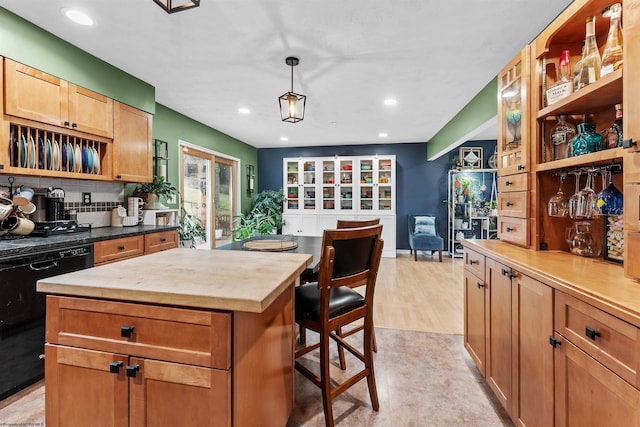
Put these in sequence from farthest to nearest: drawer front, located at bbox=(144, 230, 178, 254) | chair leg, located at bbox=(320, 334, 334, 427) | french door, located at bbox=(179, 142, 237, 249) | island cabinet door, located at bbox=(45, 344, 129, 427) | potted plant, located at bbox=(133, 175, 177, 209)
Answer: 1. french door, located at bbox=(179, 142, 237, 249)
2. potted plant, located at bbox=(133, 175, 177, 209)
3. drawer front, located at bbox=(144, 230, 178, 254)
4. chair leg, located at bbox=(320, 334, 334, 427)
5. island cabinet door, located at bbox=(45, 344, 129, 427)

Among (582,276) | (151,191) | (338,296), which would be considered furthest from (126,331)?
(151,191)

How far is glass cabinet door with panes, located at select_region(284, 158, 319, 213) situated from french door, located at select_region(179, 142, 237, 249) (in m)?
1.17

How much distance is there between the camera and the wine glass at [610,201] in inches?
53.5

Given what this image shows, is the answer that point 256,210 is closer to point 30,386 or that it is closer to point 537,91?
point 30,386

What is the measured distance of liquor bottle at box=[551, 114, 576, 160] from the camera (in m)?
1.64

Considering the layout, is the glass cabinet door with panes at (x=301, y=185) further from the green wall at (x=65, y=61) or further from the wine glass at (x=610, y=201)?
the wine glass at (x=610, y=201)

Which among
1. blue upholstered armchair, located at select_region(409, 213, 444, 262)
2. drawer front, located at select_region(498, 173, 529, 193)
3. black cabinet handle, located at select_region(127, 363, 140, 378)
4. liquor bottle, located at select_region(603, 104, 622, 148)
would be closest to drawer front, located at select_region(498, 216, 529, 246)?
drawer front, located at select_region(498, 173, 529, 193)

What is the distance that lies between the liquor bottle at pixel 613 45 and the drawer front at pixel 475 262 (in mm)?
1069

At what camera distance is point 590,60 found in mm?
1459

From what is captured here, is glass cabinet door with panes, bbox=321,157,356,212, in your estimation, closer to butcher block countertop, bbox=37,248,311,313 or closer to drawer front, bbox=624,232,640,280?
butcher block countertop, bbox=37,248,311,313

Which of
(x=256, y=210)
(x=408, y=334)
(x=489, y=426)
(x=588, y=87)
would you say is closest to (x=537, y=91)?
(x=588, y=87)

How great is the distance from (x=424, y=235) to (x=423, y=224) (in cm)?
39

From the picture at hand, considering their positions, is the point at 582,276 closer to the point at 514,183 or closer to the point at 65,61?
the point at 514,183

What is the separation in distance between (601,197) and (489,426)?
1.27 m
